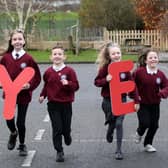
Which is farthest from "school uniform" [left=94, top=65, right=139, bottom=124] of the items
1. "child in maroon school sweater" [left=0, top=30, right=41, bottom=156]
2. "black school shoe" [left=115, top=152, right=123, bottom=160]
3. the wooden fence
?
the wooden fence

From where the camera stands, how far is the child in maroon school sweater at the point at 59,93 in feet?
22.2

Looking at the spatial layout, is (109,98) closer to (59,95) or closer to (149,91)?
(149,91)

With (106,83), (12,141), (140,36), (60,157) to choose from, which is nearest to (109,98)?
(106,83)

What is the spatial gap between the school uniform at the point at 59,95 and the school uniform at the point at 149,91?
0.88m

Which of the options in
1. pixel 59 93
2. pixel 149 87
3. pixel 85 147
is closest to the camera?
pixel 59 93

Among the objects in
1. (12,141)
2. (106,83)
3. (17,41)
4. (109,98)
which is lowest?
(12,141)

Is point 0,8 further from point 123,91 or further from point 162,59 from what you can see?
point 123,91

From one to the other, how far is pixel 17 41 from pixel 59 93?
33.9 inches

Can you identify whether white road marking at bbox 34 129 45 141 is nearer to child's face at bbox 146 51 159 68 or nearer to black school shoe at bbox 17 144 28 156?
black school shoe at bbox 17 144 28 156

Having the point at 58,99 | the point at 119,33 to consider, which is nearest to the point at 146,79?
the point at 58,99

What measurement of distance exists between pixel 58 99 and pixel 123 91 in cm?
83

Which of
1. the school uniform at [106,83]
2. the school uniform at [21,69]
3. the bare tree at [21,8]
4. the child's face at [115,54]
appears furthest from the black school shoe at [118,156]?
the bare tree at [21,8]

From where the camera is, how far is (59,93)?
678 cm

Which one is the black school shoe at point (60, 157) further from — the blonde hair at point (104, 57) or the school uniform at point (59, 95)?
the blonde hair at point (104, 57)
